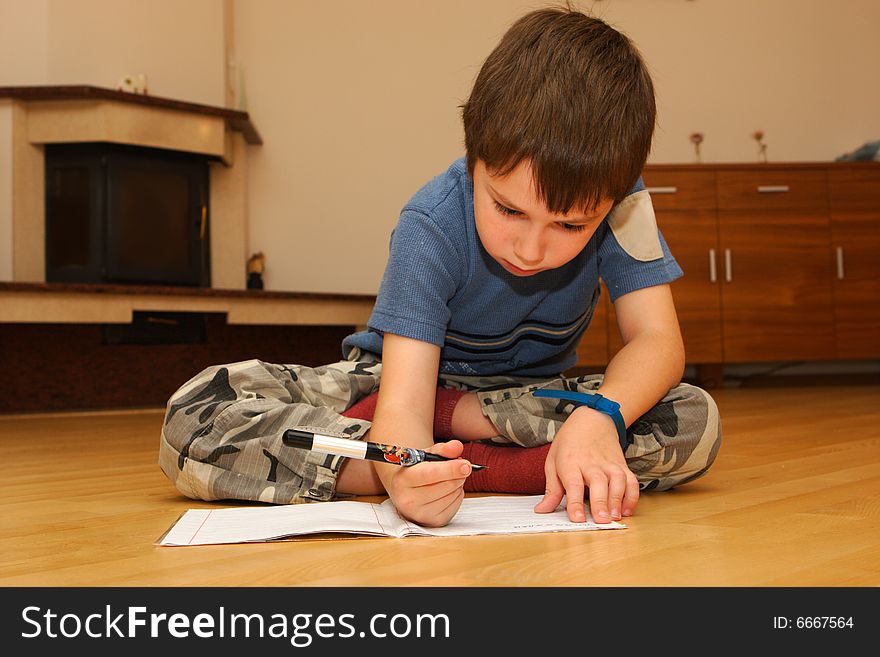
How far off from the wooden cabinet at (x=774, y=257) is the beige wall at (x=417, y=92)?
1.48 ft

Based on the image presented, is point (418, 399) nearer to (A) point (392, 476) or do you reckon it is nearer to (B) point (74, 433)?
(A) point (392, 476)

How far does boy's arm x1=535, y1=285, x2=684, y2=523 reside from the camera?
80 cm

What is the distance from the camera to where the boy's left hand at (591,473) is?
794 mm

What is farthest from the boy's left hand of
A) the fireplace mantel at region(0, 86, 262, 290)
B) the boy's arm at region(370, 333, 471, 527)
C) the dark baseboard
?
the fireplace mantel at region(0, 86, 262, 290)

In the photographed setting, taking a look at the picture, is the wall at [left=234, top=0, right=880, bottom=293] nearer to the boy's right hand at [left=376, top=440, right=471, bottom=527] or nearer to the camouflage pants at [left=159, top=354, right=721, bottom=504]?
the camouflage pants at [left=159, top=354, right=721, bottom=504]

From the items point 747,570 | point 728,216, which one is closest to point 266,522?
point 747,570

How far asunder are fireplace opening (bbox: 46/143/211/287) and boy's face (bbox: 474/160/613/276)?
2.55 metres

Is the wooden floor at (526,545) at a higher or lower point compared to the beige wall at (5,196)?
lower

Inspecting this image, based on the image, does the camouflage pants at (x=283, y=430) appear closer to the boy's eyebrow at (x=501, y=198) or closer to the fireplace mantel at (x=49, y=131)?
A: the boy's eyebrow at (x=501, y=198)

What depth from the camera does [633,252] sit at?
40.3 inches

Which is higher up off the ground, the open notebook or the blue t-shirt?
the blue t-shirt

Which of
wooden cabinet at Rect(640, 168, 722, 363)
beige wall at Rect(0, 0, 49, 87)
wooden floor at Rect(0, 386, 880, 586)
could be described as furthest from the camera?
wooden cabinet at Rect(640, 168, 722, 363)

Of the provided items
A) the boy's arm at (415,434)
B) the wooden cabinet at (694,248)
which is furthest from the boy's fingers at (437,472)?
the wooden cabinet at (694,248)

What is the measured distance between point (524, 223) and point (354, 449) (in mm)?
261
